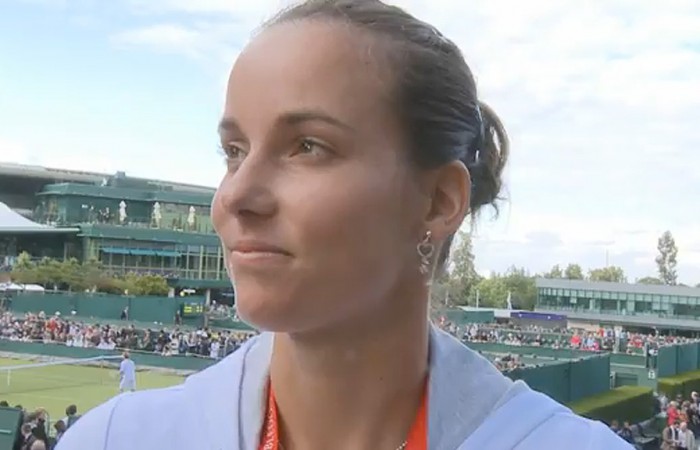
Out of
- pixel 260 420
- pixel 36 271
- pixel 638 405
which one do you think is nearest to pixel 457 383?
pixel 260 420

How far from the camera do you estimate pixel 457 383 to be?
1283mm

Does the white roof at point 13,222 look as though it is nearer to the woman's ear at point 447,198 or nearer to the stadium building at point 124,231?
the stadium building at point 124,231

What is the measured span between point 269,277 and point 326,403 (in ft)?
0.71

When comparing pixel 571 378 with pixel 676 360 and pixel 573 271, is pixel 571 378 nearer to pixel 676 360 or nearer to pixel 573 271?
pixel 676 360

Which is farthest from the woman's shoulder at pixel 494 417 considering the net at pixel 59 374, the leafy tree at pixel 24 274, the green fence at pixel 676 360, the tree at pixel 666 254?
the tree at pixel 666 254

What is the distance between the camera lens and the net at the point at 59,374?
1902 cm

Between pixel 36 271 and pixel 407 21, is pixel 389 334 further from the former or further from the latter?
pixel 36 271

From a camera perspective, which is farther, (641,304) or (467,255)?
(641,304)

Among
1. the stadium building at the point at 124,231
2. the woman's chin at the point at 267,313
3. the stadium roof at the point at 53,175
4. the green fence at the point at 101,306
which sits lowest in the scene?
the green fence at the point at 101,306

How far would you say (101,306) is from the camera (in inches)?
1241

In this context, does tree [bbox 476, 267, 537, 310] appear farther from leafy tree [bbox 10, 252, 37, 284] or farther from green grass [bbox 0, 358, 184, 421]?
green grass [bbox 0, 358, 184, 421]

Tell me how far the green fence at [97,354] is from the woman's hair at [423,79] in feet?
58.5

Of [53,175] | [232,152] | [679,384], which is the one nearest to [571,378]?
[679,384]

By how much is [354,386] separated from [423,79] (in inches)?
15.8
